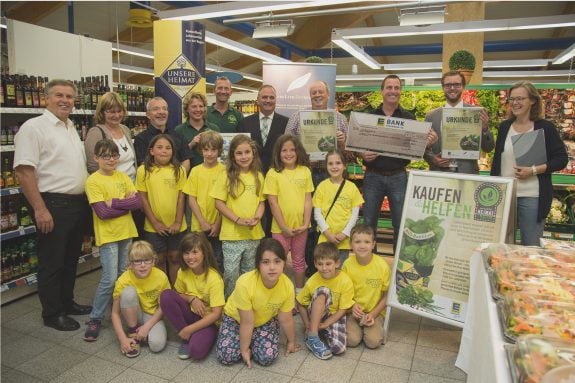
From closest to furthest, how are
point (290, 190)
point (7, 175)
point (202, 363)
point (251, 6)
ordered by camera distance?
1. point (202, 363)
2. point (290, 190)
3. point (7, 175)
4. point (251, 6)

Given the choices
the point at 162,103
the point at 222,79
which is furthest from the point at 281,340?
the point at 222,79

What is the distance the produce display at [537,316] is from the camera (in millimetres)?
1400

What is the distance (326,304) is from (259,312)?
20.3 inches

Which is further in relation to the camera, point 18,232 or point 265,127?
point 265,127

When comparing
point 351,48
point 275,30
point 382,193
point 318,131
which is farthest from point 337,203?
point 351,48

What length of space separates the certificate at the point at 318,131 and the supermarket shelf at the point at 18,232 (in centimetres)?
269

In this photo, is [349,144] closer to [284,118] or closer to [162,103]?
[284,118]

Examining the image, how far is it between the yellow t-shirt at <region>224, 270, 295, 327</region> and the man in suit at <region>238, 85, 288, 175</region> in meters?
1.56

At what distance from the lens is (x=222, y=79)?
4.48 m

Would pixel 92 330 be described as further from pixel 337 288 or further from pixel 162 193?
pixel 337 288

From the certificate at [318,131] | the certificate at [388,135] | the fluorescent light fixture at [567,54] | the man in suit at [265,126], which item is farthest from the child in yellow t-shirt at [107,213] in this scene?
the fluorescent light fixture at [567,54]

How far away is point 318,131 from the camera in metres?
3.86

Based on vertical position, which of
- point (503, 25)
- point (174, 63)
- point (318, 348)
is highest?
point (503, 25)

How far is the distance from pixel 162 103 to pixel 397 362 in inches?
115
